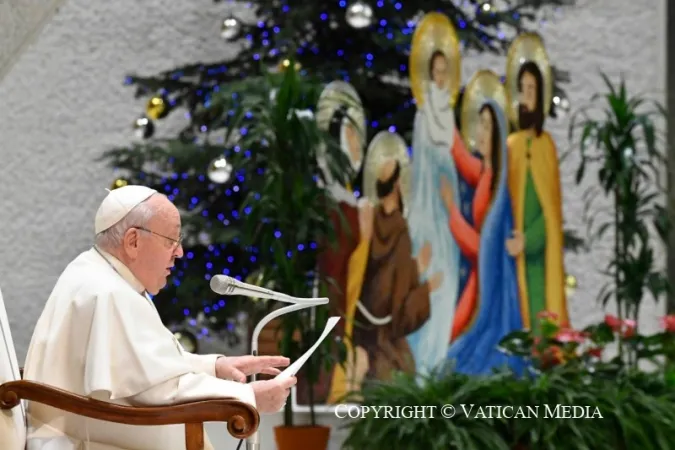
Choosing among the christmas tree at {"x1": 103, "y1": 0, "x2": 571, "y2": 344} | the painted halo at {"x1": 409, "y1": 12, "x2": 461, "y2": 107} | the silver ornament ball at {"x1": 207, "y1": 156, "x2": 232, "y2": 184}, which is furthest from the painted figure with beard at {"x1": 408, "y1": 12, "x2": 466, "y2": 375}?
the silver ornament ball at {"x1": 207, "y1": 156, "x2": 232, "y2": 184}

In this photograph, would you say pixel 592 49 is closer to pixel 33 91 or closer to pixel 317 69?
pixel 317 69

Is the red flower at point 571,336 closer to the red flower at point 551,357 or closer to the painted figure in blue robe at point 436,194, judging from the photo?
the red flower at point 551,357

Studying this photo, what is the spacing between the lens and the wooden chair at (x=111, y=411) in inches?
124

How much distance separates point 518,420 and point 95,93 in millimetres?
5442

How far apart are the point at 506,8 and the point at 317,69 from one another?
2.04 meters

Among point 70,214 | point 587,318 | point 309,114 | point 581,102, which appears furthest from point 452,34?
point 70,214

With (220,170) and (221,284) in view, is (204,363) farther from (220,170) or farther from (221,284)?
(220,170)

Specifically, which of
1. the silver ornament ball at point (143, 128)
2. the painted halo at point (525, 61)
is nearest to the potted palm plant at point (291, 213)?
the silver ornament ball at point (143, 128)

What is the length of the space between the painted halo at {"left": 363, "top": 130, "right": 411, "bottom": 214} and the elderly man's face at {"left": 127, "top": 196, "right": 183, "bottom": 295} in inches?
184

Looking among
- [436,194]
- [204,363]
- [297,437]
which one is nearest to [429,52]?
[436,194]

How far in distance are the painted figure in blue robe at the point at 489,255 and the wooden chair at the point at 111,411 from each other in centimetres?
513

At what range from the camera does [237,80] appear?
910cm

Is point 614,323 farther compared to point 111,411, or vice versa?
point 614,323

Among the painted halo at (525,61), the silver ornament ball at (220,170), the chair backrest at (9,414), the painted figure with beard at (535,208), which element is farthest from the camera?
the painted halo at (525,61)
